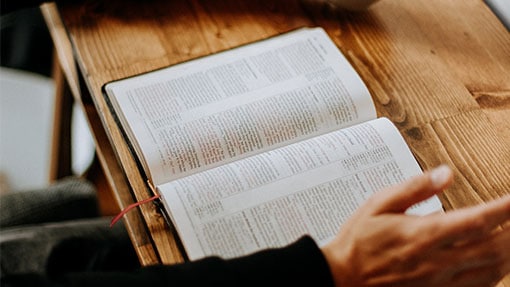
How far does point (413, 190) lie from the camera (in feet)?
1.91

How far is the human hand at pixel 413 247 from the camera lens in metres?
0.58

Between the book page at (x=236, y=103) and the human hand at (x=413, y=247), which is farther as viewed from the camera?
the book page at (x=236, y=103)

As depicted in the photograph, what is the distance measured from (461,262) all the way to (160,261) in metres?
0.33

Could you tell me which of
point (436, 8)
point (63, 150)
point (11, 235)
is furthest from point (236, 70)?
point (63, 150)

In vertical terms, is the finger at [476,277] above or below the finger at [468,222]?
below

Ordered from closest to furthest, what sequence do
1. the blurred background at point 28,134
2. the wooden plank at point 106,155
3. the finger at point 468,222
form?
the finger at point 468,222
the wooden plank at point 106,155
the blurred background at point 28,134

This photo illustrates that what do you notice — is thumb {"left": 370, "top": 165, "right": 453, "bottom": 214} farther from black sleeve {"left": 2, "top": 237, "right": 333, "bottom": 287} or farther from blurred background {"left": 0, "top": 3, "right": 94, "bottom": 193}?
blurred background {"left": 0, "top": 3, "right": 94, "bottom": 193}

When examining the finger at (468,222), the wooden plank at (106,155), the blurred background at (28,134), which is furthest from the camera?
the blurred background at (28,134)

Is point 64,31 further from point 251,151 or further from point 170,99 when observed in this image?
point 251,151

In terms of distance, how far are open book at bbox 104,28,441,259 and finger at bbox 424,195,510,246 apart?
11 centimetres

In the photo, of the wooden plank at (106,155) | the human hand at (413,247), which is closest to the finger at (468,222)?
the human hand at (413,247)

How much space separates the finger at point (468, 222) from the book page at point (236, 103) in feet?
0.71

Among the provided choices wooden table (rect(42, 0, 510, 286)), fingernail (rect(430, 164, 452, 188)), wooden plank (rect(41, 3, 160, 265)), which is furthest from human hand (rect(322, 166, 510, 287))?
wooden plank (rect(41, 3, 160, 265))

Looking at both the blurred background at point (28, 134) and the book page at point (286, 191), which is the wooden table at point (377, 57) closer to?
the book page at point (286, 191)
